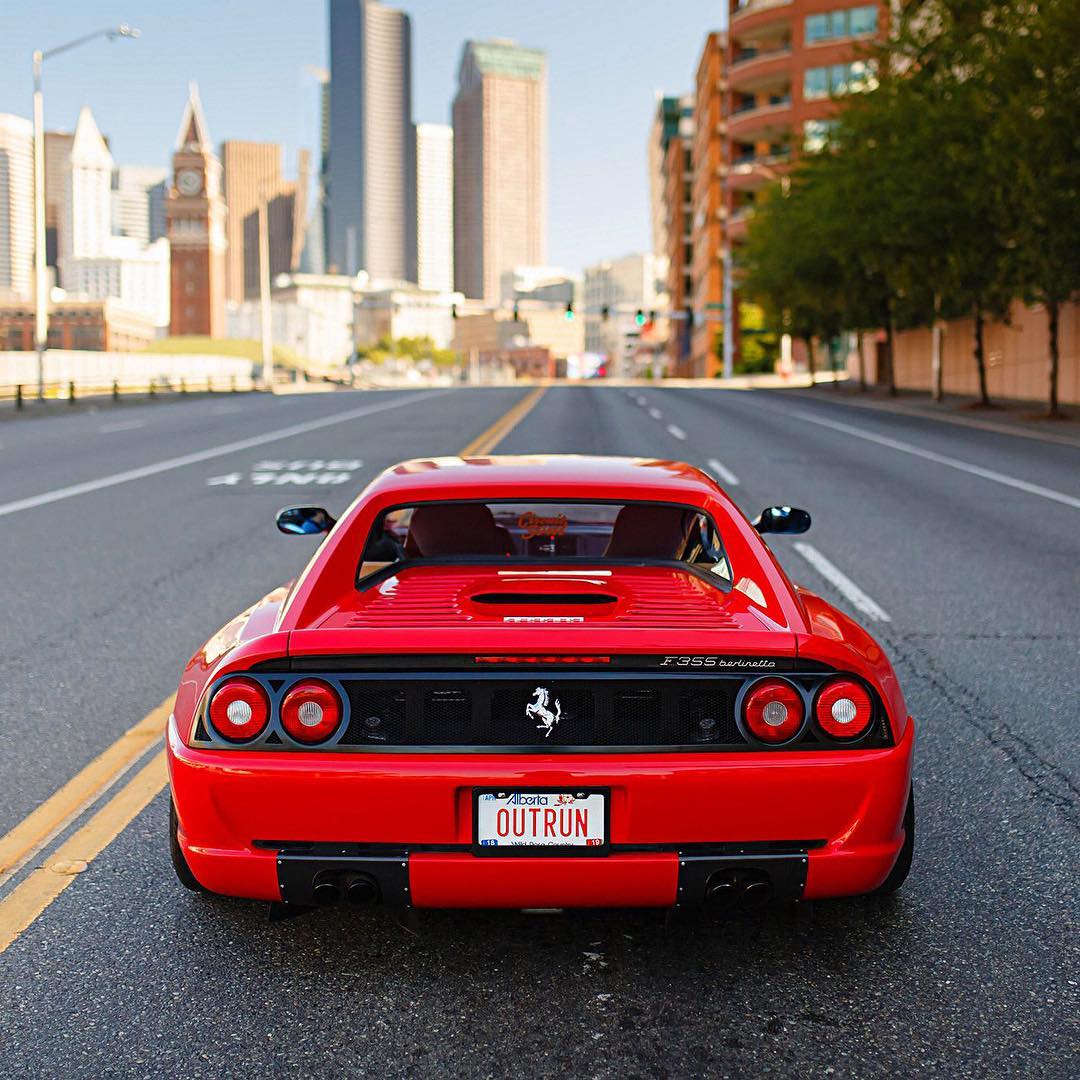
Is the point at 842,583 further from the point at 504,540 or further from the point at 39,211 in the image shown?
the point at 39,211

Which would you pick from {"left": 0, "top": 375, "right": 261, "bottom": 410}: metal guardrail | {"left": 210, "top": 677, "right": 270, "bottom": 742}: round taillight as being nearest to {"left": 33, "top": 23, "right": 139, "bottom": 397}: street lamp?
{"left": 0, "top": 375, "right": 261, "bottom": 410}: metal guardrail

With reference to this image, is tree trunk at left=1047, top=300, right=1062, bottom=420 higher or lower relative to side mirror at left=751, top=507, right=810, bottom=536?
higher

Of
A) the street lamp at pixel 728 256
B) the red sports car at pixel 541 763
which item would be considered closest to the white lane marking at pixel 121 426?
the red sports car at pixel 541 763

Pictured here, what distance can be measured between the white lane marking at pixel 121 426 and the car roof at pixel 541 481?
24.4 metres

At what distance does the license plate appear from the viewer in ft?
10.8

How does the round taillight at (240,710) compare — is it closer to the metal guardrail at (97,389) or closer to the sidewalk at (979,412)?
the sidewalk at (979,412)

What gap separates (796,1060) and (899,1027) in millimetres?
322

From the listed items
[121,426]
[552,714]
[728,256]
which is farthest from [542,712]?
[728,256]

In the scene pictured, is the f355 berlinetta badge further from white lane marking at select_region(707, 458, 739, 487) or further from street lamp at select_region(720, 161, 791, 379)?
street lamp at select_region(720, 161, 791, 379)

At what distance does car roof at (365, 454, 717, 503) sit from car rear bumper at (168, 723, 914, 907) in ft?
3.94

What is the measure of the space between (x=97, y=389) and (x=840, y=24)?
197 feet

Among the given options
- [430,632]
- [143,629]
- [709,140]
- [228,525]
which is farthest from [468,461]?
[709,140]

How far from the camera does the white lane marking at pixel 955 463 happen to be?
52.3 feet

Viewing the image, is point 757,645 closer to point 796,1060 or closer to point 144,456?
point 796,1060
